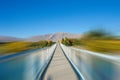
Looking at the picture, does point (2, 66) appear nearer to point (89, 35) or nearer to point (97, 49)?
point (97, 49)

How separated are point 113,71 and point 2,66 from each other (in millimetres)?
1935

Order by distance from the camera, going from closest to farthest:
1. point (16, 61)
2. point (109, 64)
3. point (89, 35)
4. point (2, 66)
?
point (2, 66), point (109, 64), point (16, 61), point (89, 35)

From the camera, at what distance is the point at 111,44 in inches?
1020

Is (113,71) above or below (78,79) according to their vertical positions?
above

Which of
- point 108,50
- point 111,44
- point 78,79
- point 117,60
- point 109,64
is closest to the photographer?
point 117,60

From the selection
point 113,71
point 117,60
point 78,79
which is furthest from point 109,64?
point 78,79

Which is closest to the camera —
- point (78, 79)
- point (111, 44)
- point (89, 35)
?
point (78, 79)

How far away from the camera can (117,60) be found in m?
4.09

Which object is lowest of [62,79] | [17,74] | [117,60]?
[62,79]

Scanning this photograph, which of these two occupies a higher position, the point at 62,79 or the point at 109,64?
the point at 109,64

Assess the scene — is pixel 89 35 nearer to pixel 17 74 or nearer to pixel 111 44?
pixel 111 44

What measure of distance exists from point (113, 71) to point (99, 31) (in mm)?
41716

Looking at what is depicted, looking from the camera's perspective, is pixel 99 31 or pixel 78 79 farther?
pixel 99 31

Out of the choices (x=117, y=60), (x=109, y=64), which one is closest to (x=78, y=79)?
(x=109, y=64)
